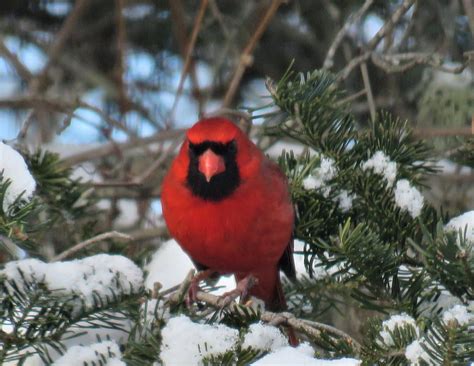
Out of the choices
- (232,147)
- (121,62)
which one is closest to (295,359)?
(232,147)

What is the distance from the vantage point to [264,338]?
5.45ft

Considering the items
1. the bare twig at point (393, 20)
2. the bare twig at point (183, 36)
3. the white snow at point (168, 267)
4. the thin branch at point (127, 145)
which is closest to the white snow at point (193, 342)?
the white snow at point (168, 267)

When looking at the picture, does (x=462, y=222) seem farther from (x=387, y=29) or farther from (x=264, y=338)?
(x=387, y=29)

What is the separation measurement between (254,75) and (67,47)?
0.86 metres

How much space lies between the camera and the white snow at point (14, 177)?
1.78 metres

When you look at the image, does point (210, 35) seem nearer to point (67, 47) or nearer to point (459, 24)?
point (67, 47)

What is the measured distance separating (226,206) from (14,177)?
770 mm

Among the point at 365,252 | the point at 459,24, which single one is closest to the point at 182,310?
the point at 365,252

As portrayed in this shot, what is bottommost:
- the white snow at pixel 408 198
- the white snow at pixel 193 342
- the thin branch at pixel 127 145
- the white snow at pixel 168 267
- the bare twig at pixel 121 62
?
the white snow at pixel 193 342

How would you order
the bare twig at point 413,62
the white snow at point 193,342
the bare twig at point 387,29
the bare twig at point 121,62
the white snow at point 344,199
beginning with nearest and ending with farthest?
the white snow at point 193,342 → the white snow at point 344,199 → the bare twig at point 413,62 → the bare twig at point 387,29 → the bare twig at point 121,62

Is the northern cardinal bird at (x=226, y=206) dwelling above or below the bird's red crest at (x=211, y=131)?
below

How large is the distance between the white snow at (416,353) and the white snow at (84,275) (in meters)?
0.60

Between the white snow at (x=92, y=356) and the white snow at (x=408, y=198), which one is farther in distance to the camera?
the white snow at (x=408, y=198)

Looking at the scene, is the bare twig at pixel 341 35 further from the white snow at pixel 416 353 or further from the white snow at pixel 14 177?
the white snow at pixel 416 353
